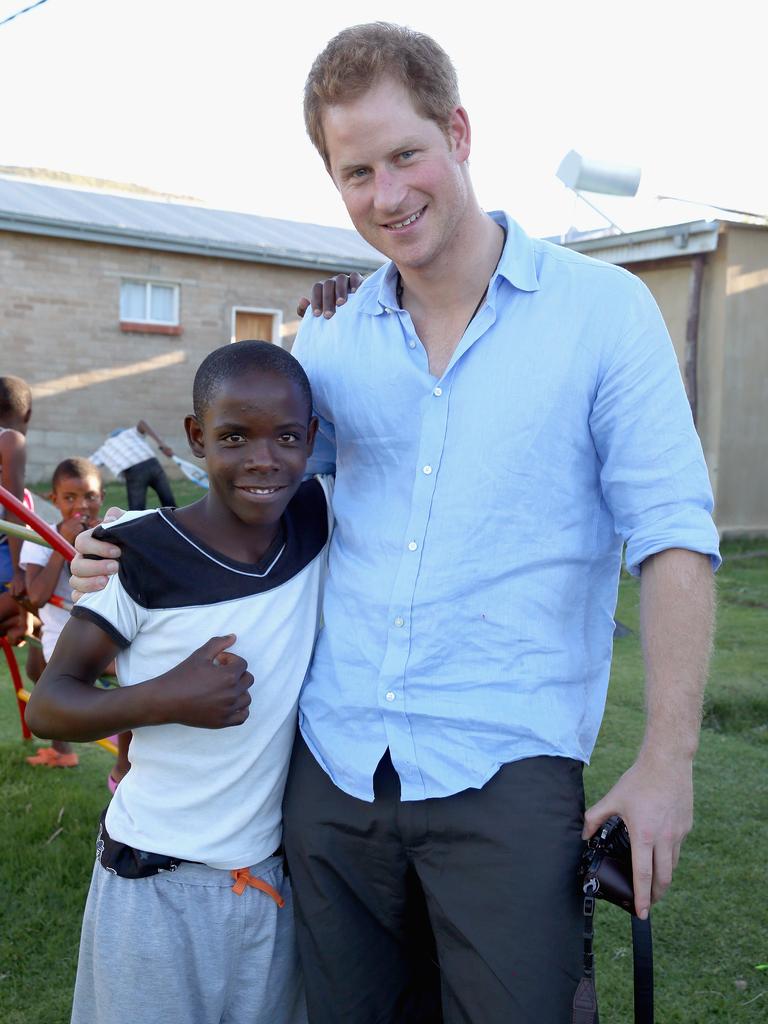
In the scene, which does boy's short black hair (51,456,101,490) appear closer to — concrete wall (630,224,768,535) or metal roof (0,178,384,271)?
concrete wall (630,224,768,535)

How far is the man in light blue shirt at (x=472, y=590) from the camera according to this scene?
182 cm

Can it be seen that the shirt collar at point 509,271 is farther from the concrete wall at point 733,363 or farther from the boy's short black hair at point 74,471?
the concrete wall at point 733,363

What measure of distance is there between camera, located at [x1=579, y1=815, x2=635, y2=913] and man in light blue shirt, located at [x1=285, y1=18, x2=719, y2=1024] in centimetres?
3

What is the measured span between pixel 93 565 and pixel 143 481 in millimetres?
9914

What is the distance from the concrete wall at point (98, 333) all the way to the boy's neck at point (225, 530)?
14804 mm

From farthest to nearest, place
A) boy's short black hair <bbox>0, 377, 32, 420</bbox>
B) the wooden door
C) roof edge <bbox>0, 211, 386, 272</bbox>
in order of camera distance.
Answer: the wooden door → roof edge <bbox>0, 211, 386, 272</bbox> → boy's short black hair <bbox>0, 377, 32, 420</bbox>

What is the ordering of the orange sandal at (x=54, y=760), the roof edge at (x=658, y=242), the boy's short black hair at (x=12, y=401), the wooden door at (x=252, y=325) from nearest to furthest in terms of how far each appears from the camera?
the orange sandal at (x=54, y=760)
the boy's short black hair at (x=12, y=401)
the roof edge at (x=658, y=242)
the wooden door at (x=252, y=325)

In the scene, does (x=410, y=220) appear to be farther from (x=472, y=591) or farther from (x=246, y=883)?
(x=246, y=883)

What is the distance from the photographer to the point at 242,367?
2090mm

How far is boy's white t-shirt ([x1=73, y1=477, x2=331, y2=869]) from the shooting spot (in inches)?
79.0

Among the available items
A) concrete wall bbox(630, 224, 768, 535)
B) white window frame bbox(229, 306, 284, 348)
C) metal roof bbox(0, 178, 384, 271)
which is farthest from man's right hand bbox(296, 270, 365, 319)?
white window frame bbox(229, 306, 284, 348)

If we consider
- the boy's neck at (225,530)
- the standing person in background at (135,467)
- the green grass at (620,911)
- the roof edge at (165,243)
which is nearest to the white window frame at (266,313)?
the roof edge at (165,243)

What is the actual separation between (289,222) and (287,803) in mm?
21716

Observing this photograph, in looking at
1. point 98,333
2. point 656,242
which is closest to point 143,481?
point 98,333
